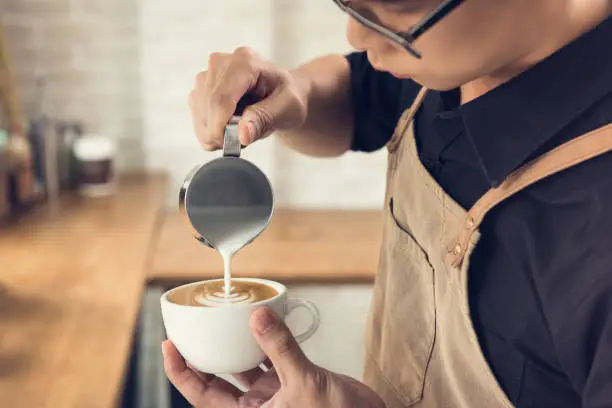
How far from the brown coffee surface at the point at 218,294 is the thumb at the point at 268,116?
16 cm

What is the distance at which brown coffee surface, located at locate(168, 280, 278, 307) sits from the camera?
72 centimetres

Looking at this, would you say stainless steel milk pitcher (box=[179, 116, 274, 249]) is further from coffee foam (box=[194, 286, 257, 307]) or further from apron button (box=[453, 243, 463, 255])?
apron button (box=[453, 243, 463, 255])

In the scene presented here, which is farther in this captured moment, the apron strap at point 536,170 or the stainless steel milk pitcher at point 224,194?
the stainless steel milk pitcher at point 224,194

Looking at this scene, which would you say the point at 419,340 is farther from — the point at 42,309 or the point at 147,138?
the point at 147,138

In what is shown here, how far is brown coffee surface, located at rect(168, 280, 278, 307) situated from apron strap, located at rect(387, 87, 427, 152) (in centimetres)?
27

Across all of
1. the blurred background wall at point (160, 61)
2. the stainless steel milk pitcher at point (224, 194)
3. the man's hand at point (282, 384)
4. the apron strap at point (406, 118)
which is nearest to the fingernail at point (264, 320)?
the man's hand at point (282, 384)

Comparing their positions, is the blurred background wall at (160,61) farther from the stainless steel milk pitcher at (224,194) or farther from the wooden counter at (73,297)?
the stainless steel milk pitcher at (224,194)

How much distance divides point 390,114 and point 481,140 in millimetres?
364

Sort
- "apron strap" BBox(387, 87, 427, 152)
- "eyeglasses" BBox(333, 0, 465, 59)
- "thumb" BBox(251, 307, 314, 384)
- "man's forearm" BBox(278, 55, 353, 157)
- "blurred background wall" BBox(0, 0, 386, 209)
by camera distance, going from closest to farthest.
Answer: "eyeglasses" BBox(333, 0, 465, 59) < "thumb" BBox(251, 307, 314, 384) < "apron strap" BBox(387, 87, 427, 152) < "man's forearm" BBox(278, 55, 353, 157) < "blurred background wall" BBox(0, 0, 386, 209)

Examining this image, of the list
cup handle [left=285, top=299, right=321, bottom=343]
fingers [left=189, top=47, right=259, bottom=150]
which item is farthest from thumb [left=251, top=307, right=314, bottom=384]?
fingers [left=189, top=47, right=259, bottom=150]

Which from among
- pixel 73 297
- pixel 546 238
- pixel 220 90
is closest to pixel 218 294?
pixel 220 90

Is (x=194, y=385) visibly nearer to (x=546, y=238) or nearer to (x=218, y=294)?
(x=218, y=294)

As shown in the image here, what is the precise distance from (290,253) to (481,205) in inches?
45.4

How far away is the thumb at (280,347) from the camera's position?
0.64 m
